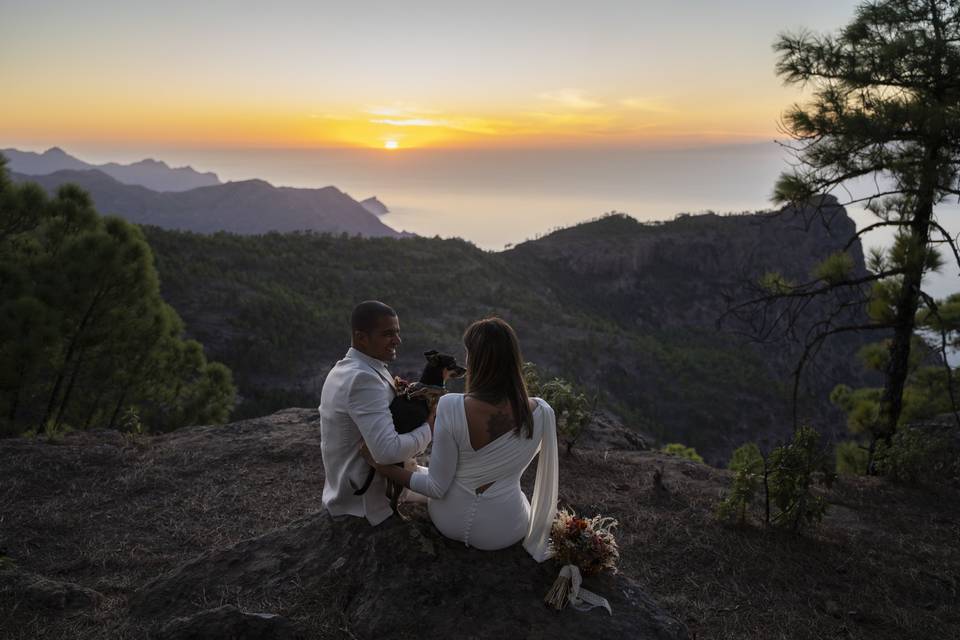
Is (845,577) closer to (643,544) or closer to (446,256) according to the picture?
(643,544)

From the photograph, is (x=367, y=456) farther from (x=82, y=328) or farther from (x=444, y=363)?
(x=82, y=328)

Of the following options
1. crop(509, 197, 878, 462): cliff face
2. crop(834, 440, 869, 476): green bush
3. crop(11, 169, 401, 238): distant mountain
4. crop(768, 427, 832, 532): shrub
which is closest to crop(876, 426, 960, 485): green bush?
crop(834, 440, 869, 476): green bush

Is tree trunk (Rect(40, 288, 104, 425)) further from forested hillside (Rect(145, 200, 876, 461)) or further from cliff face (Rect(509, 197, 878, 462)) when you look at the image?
cliff face (Rect(509, 197, 878, 462))

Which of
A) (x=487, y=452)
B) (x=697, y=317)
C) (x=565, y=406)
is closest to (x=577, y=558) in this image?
(x=487, y=452)

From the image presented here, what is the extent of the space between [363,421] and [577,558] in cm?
139

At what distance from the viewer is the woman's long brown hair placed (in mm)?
3041

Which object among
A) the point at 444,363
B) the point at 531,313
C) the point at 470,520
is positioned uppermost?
the point at 444,363

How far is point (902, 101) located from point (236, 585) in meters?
8.44

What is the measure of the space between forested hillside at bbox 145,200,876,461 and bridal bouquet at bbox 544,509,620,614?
12.4m

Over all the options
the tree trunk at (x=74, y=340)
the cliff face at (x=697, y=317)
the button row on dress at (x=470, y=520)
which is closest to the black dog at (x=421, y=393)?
the button row on dress at (x=470, y=520)

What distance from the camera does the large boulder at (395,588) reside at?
10.0 feet

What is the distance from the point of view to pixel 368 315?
3.42 meters

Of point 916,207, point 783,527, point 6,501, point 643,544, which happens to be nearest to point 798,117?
point 916,207

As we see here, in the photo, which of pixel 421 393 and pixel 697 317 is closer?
pixel 421 393
